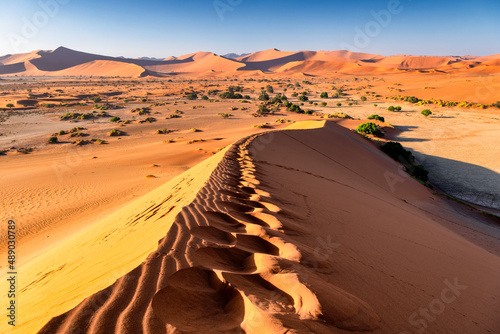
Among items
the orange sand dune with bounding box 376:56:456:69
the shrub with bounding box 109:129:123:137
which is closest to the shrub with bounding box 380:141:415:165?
the shrub with bounding box 109:129:123:137

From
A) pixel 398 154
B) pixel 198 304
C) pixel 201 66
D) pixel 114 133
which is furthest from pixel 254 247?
pixel 201 66

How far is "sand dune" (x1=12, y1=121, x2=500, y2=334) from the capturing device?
1710 millimetres

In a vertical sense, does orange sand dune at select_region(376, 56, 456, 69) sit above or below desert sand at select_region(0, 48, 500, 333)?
above

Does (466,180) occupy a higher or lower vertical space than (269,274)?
lower

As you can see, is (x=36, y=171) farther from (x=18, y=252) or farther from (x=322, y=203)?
(x=322, y=203)

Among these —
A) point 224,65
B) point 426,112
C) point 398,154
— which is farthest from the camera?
point 224,65

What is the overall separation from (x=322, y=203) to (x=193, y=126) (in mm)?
21694

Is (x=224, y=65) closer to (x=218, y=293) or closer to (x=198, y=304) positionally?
(x=218, y=293)

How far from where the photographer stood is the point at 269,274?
217cm

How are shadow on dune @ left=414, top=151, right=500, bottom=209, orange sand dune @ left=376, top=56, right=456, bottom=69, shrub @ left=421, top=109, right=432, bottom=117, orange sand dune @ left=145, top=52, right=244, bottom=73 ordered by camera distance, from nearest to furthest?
shadow on dune @ left=414, top=151, right=500, bottom=209 < shrub @ left=421, top=109, right=432, bottom=117 < orange sand dune @ left=145, top=52, right=244, bottom=73 < orange sand dune @ left=376, top=56, right=456, bottom=69

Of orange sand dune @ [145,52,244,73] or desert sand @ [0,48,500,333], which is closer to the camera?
desert sand @ [0,48,500,333]

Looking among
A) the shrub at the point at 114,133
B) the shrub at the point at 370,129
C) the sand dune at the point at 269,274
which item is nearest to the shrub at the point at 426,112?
the shrub at the point at 370,129

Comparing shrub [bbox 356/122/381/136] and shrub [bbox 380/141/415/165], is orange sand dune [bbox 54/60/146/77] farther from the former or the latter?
shrub [bbox 380/141/415/165]

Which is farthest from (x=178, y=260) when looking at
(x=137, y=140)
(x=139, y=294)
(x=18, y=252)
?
(x=137, y=140)
